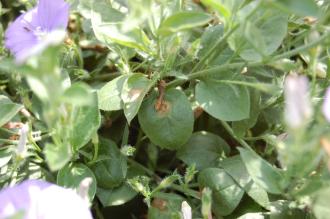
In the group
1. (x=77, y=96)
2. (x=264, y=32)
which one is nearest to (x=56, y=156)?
(x=77, y=96)

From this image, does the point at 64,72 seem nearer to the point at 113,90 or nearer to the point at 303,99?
the point at 113,90

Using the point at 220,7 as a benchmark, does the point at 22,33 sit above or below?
below

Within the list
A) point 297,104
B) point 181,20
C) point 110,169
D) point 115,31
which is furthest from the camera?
point 110,169

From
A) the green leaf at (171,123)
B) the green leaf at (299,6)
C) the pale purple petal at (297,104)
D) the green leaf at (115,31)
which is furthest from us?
the green leaf at (171,123)

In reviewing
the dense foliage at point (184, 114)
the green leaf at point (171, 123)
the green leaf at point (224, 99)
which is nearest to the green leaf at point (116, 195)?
the dense foliage at point (184, 114)

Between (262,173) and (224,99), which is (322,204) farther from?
(224,99)

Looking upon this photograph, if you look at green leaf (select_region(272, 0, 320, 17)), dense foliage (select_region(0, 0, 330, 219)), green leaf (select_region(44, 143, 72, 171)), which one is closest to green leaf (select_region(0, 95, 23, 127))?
dense foliage (select_region(0, 0, 330, 219))

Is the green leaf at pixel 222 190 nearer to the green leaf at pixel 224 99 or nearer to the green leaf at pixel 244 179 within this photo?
the green leaf at pixel 244 179

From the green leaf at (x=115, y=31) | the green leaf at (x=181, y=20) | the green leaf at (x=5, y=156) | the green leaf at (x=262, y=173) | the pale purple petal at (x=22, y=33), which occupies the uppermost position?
the green leaf at (x=181, y=20)
